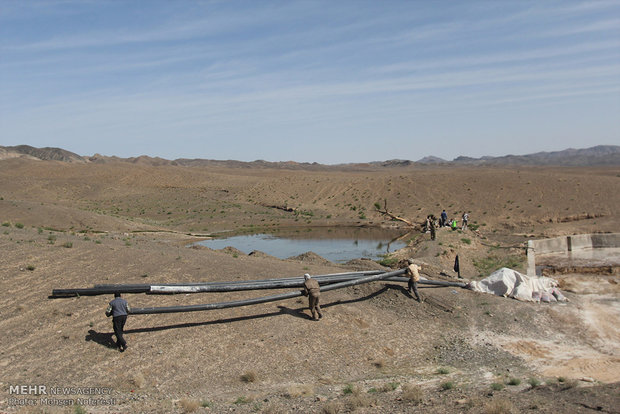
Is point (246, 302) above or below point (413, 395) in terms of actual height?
above

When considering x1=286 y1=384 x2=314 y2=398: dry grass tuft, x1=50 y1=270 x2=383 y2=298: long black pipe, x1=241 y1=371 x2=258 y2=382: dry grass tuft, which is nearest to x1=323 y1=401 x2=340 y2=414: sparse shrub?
x1=286 y1=384 x2=314 y2=398: dry grass tuft

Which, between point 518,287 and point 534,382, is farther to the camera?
point 518,287

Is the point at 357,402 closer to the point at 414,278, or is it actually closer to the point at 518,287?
the point at 414,278

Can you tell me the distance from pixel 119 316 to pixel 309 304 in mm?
4923

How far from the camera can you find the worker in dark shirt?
34.3 feet

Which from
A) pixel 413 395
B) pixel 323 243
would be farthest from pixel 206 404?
pixel 323 243

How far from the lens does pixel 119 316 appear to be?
1048 centimetres

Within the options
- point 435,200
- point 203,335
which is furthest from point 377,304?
point 435,200

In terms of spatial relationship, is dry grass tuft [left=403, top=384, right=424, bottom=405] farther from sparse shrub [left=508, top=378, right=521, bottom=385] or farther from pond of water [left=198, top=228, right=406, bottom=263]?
pond of water [left=198, top=228, right=406, bottom=263]

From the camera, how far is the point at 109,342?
429 inches

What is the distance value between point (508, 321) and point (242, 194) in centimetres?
5027

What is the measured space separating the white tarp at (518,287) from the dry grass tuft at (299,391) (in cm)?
885

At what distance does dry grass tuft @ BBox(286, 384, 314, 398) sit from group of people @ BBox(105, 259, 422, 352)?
11.1 feet

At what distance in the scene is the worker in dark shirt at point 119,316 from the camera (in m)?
10.5
